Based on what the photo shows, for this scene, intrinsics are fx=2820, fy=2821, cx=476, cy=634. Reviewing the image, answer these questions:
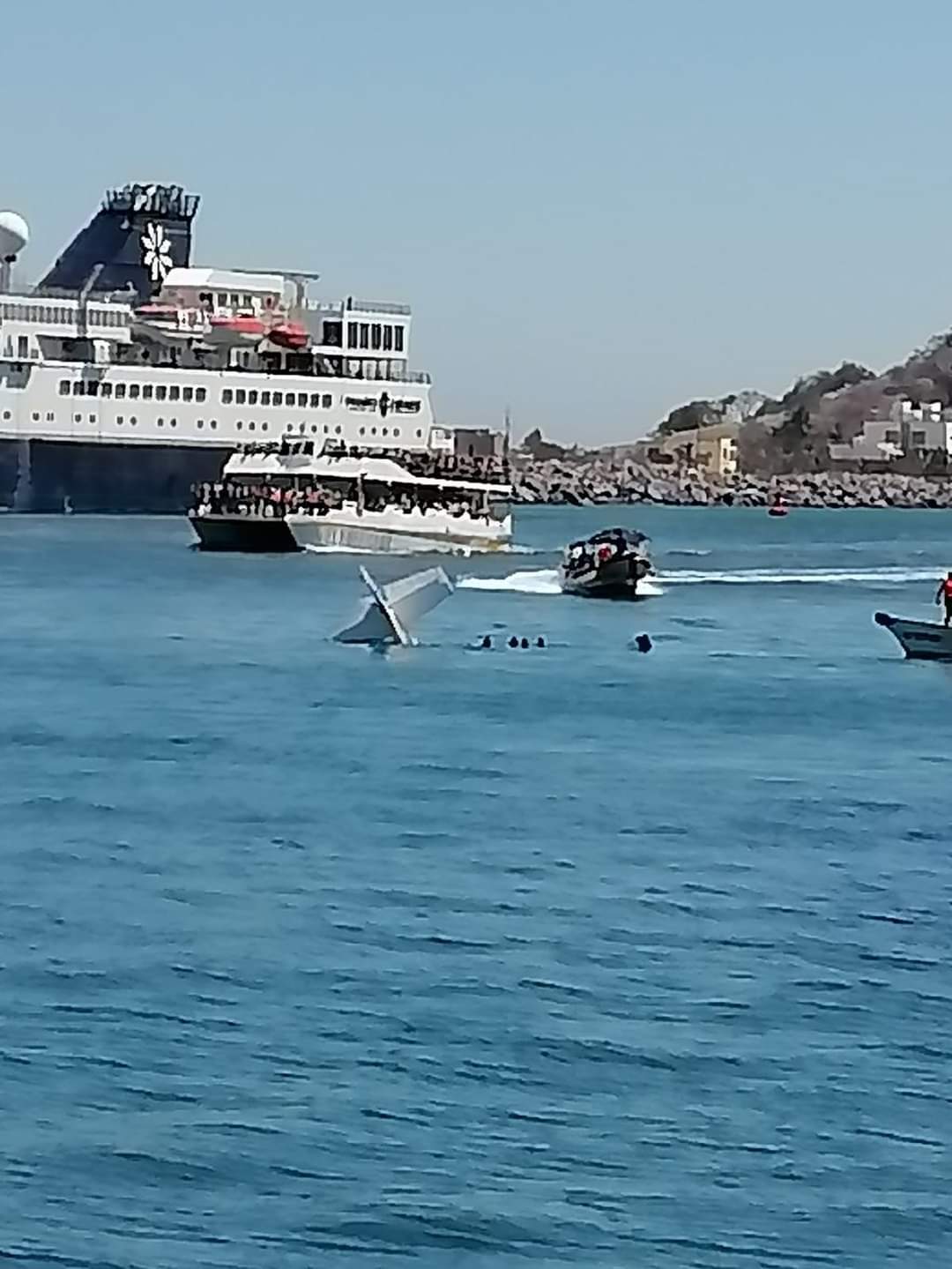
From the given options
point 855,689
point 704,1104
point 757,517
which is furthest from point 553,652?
point 757,517

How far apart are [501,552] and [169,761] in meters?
55.1

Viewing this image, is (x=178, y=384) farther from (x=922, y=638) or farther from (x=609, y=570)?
(x=922, y=638)

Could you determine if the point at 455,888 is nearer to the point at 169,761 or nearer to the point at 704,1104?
the point at 704,1104

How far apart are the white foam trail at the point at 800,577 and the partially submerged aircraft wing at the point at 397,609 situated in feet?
69.7

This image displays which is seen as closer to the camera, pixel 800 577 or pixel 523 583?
pixel 523 583

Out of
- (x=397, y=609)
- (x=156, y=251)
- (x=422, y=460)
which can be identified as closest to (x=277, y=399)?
(x=422, y=460)

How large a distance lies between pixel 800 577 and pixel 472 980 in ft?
206

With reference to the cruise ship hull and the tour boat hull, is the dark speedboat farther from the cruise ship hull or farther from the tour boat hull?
the cruise ship hull

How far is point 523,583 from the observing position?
68.9 metres

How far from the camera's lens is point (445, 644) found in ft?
160

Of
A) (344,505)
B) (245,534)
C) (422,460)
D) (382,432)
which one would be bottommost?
(245,534)

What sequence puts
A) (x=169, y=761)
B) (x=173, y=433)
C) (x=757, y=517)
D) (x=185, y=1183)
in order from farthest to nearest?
(x=757, y=517) → (x=173, y=433) → (x=169, y=761) → (x=185, y=1183)

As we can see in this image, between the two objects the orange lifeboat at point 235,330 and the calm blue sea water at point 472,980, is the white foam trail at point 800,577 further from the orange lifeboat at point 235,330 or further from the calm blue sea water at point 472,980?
the calm blue sea water at point 472,980

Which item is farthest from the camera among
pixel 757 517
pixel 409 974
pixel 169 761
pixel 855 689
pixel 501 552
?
pixel 757 517
